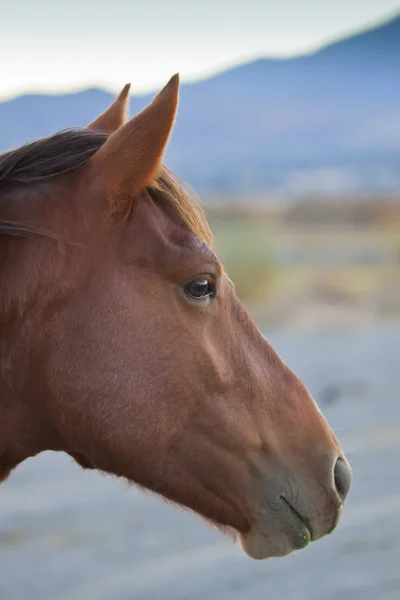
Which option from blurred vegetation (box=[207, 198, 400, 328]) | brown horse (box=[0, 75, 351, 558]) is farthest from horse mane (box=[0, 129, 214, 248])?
blurred vegetation (box=[207, 198, 400, 328])

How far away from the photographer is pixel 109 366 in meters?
1.44

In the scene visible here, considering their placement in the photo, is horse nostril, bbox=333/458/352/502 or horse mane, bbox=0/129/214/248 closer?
horse mane, bbox=0/129/214/248

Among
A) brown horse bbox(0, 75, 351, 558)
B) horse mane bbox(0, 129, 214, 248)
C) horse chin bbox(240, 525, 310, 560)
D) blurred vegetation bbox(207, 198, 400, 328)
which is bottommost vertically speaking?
blurred vegetation bbox(207, 198, 400, 328)

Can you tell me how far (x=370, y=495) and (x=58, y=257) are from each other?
3457 millimetres

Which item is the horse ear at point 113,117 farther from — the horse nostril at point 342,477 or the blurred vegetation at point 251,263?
the blurred vegetation at point 251,263

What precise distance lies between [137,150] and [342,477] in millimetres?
822

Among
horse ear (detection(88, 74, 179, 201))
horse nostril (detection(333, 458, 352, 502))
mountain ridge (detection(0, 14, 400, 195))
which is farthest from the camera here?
Answer: mountain ridge (detection(0, 14, 400, 195))

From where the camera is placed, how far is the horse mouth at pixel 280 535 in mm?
1562

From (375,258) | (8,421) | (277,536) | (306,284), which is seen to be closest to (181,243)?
(8,421)

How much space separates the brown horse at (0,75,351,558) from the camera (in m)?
1.42

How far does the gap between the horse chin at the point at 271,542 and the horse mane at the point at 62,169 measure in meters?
0.64

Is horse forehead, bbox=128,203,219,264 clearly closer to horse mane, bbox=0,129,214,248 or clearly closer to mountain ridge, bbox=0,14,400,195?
horse mane, bbox=0,129,214,248

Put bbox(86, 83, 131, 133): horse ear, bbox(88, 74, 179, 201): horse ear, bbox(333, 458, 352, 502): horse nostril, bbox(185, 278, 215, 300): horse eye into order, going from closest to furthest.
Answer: bbox(88, 74, 179, 201): horse ear → bbox(185, 278, 215, 300): horse eye → bbox(333, 458, 352, 502): horse nostril → bbox(86, 83, 131, 133): horse ear

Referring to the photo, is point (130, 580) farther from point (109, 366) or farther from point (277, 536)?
point (109, 366)
